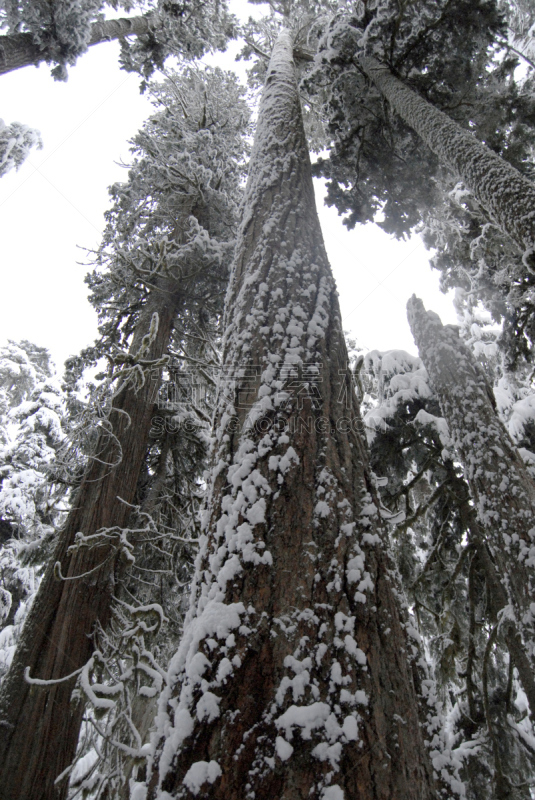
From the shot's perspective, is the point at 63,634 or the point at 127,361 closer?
the point at 63,634

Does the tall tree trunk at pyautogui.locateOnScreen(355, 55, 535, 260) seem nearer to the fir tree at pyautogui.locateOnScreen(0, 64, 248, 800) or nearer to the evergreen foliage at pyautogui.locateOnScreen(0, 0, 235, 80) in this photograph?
the fir tree at pyautogui.locateOnScreen(0, 64, 248, 800)

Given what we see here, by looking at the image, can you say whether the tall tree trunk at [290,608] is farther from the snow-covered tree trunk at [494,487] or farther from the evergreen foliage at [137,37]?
the evergreen foliage at [137,37]

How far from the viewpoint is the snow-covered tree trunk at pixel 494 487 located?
138 inches

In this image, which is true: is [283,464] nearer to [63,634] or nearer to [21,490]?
[63,634]

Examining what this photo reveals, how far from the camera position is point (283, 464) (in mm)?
1451

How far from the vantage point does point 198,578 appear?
4.59ft

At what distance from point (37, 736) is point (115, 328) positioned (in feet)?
17.5

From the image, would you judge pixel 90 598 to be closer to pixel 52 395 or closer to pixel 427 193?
pixel 427 193

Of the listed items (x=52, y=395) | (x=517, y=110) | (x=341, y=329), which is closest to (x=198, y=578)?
(x=341, y=329)

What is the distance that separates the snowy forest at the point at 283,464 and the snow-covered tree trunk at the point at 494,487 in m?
0.03

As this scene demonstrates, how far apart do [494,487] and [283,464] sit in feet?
11.0

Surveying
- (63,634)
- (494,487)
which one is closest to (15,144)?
(63,634)

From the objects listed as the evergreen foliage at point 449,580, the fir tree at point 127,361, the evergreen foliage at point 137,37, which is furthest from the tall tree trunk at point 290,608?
the evergreen foliage at point 137,37

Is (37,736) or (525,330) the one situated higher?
(525,330)
